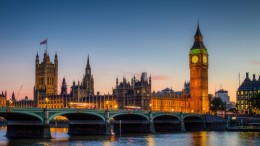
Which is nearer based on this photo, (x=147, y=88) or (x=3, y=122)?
(x=147, y=88)

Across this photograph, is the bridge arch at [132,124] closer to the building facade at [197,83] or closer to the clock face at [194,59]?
the building facade at [197,83]

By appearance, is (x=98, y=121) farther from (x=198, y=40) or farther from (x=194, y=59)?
(x=198, y=40)

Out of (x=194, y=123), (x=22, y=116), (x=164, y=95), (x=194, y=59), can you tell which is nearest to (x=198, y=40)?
(x=194, y=59)

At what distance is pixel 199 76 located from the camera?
173 meters

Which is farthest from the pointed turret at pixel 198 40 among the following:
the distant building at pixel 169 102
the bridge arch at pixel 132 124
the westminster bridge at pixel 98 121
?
the bridge arch at pixel 132 124

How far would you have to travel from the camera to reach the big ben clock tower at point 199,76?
172000 mm

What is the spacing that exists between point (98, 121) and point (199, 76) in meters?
84.9

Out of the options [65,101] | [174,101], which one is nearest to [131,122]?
[174,101]

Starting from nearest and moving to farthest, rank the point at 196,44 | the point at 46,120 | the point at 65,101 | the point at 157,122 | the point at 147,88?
the point at 46,120 < the point at 157,122 < the point at 147,88 < the point at 196,44 < the point at 65,101

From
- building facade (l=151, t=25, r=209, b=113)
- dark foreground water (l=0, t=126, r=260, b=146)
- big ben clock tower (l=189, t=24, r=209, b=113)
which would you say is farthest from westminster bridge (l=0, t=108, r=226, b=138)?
big ben clock tower (l=189, t=24, r=209, b=113)

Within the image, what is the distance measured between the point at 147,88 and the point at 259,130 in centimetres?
5026

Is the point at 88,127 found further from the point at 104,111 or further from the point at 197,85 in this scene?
the point at 197,85

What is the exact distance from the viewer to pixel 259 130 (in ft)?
365

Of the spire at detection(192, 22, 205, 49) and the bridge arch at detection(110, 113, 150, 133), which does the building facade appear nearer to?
the spire at detection(192, 22, 205, 49)
